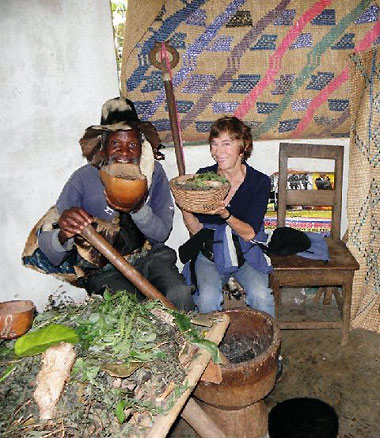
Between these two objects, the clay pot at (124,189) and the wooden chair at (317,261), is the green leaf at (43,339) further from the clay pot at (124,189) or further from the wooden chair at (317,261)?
the wooden chair at (317,261)

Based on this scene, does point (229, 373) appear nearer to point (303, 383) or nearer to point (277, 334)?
point (277, 334)

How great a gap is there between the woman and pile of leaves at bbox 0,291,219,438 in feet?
4.03

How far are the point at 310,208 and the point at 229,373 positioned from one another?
6.51 feet

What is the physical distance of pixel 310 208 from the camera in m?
3.71

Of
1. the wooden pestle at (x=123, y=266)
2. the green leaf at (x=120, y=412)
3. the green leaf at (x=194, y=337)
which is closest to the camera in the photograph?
the green leaf at (x=120, y=412)

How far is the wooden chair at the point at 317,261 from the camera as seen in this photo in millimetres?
3240

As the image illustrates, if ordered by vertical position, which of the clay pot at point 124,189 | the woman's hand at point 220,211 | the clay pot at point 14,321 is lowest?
the clay pot at point 14,321

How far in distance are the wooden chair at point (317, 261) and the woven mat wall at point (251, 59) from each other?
271mm

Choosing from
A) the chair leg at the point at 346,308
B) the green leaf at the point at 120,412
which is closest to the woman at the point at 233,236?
the chair leg at the point at 346,308

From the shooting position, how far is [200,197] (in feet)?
8.41

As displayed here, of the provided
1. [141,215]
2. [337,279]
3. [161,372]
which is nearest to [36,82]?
[141,215]

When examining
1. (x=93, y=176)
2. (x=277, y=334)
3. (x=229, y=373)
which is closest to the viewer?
(x=229, y=373)

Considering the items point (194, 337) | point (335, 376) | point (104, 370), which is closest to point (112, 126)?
point (194, 337)

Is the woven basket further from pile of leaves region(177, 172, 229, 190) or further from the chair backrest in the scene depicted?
the chair backrest
